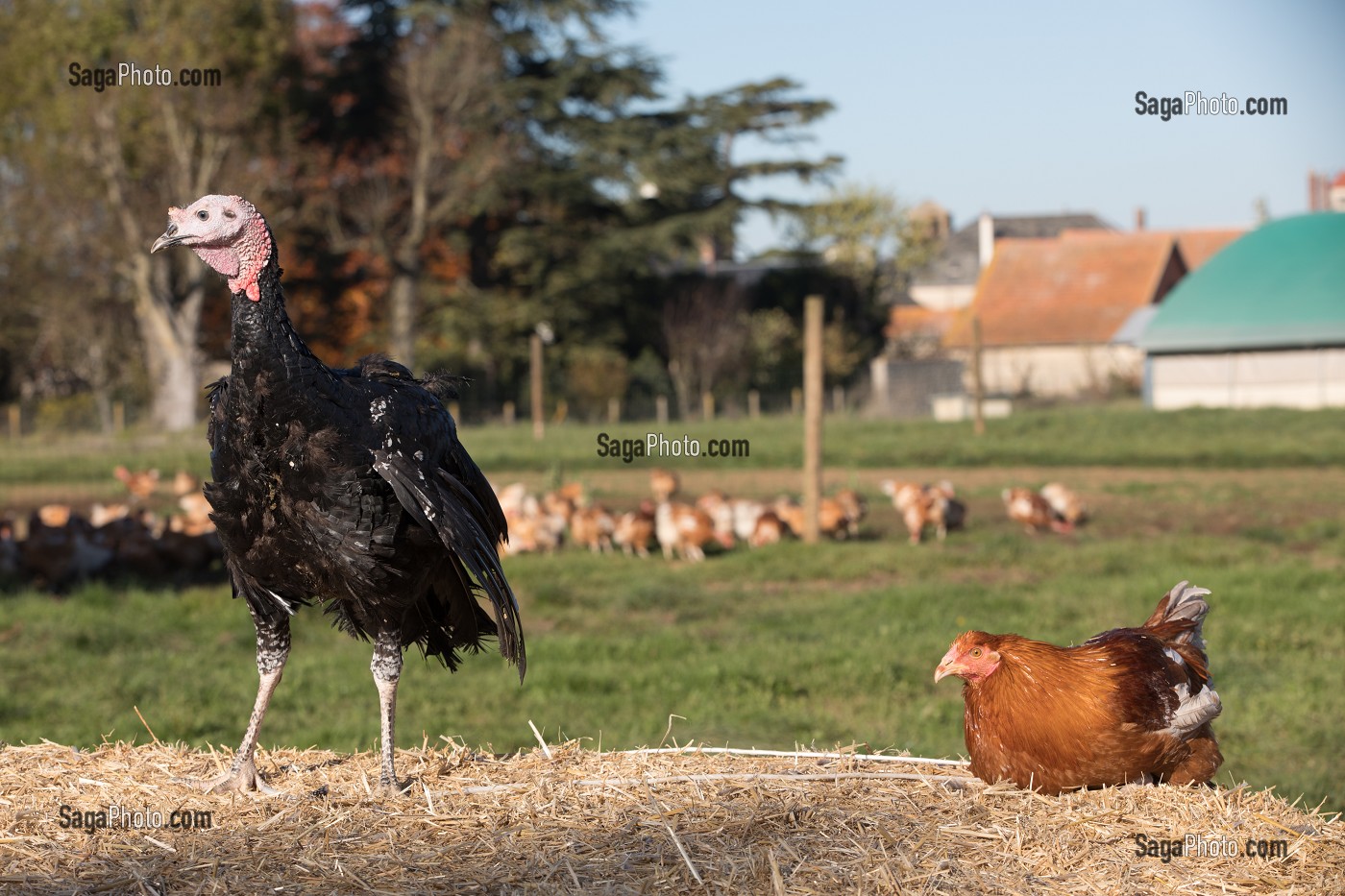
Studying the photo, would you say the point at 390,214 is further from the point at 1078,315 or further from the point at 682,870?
the point at 682,870

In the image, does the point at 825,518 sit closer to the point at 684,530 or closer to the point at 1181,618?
the point at 684,530

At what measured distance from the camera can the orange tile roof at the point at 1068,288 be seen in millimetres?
56906

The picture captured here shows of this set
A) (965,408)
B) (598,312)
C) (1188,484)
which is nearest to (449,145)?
(598,312)

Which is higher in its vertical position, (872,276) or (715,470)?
(872,276)

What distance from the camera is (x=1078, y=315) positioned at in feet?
189

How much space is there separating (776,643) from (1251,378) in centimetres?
3756

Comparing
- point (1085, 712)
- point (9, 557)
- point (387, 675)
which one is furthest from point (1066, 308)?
point (387, 675)

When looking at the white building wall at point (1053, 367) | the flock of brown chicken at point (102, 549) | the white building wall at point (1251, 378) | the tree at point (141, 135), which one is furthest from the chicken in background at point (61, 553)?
the white building wall at point (1053, 367)

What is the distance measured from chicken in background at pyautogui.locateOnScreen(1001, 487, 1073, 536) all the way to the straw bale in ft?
43.0

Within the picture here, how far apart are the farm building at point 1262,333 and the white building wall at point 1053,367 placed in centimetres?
759

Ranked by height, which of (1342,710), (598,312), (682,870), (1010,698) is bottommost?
(1342,710)

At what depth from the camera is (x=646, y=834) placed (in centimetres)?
431

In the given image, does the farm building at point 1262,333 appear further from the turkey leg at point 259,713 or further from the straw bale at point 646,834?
the turkey leg at point 259,713

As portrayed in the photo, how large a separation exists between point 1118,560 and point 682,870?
11.9m
